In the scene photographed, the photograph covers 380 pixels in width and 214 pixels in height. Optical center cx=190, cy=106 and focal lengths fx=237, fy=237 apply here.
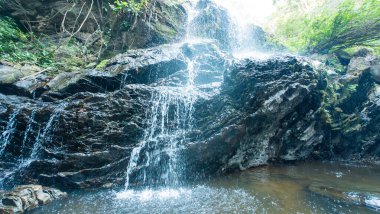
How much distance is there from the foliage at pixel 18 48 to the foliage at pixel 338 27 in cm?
1125

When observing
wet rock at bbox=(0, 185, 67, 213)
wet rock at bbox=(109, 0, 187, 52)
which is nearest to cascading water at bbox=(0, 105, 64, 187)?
wet rock at bbox=(0, 185, 67, 213)

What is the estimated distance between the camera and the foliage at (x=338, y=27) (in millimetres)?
8984

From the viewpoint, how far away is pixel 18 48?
392 inches

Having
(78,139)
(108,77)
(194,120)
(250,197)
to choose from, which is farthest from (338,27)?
(78,139)

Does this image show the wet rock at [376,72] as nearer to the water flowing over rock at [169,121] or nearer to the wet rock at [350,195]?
the water flowing over rock at [169,121]

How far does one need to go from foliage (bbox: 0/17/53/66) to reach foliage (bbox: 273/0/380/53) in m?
11.3

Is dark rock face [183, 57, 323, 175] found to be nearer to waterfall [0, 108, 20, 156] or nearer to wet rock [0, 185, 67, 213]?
wet rock [0, 185, 67, 213]

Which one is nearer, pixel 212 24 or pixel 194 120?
pixel 194 120

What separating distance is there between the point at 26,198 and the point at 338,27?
1162cm

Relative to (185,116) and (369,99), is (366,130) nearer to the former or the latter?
(369,99)

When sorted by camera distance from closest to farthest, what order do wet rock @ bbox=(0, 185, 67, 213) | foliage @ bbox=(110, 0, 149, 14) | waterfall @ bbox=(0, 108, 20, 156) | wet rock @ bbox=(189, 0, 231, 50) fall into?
wet rock @ bbox=(0, 185, 67, 213) < waterfall @ bbox=(0, 108, 20, 156) < foliage @ bbox=(110, 0, 149, 14) < wet rock @ bbox=(189, 0, 231, 50)

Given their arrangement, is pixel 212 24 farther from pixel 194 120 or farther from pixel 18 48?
pixel 18 48

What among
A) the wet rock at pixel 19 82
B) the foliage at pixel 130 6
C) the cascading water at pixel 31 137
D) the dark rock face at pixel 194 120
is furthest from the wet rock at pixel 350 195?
the foliage at pixel 130 6

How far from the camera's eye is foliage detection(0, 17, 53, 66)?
9.47 metres
